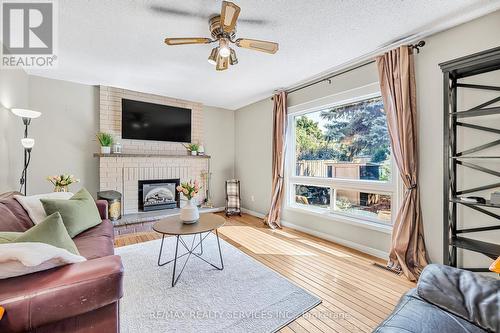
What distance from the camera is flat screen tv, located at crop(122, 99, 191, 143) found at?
4.02 m

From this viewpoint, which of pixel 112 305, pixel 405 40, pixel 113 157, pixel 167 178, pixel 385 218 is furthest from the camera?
pixel 167 178

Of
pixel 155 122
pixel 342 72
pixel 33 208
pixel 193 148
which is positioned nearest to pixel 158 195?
pixel 193 148

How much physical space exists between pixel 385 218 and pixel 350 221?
41cm

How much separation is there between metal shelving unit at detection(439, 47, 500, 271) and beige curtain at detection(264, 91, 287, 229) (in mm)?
2254

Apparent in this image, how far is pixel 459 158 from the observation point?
Answer: 77.7 inches

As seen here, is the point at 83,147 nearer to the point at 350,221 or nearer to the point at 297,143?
the point at 297,143

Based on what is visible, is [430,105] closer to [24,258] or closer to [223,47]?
[223,47]

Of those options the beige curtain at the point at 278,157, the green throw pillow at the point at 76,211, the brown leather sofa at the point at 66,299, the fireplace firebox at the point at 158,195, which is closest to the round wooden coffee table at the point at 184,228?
the green throw pillow at the point at 76,211

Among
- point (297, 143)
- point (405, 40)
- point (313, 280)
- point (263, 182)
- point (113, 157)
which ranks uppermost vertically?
point (405, 40)

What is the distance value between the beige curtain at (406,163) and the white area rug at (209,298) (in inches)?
47.1

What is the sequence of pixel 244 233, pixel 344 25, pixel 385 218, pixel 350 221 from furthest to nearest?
1. pixel 244 233
2. pixel 350 221
3. pixel 385 218
4. pixel 344 25

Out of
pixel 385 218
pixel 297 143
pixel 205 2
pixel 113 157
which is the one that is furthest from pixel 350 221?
pixel 113 157

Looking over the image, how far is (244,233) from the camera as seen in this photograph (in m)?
3.56

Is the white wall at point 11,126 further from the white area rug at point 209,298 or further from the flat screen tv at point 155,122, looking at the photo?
the white area rug at point 209,298
